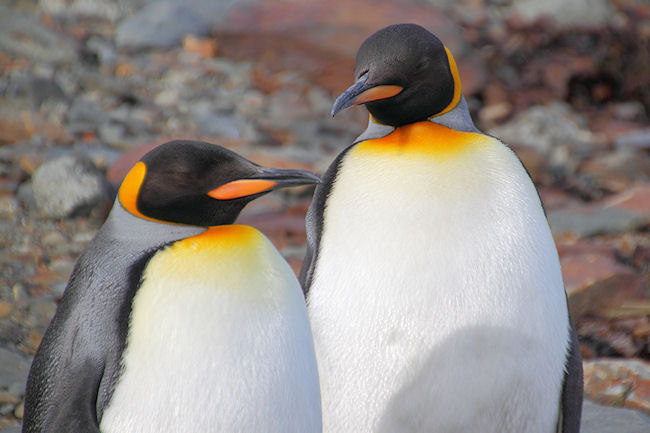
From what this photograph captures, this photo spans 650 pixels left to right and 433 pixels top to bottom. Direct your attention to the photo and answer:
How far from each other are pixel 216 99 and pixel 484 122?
2.66m

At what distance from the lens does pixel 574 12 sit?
9812 mm

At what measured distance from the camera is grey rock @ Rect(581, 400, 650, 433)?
2791 mm

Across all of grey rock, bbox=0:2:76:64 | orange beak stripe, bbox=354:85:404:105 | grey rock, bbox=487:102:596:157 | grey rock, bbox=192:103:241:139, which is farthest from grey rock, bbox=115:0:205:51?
orange beak stripe, bbox=354:85:404:105

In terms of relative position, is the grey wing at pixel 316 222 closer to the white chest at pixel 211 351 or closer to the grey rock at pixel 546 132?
the white chest at pixel 211 351

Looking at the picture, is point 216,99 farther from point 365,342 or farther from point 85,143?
point 365,342

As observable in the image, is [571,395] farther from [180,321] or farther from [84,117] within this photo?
[84,117]

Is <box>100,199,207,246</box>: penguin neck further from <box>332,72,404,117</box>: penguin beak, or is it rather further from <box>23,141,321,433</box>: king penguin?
<box>332,72,404,117</box>: penguin beak

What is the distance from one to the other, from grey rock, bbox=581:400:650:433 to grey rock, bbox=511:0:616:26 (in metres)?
7.54

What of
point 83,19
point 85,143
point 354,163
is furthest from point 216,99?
point 354,163

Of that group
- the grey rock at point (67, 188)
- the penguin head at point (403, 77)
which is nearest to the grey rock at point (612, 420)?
the penguin head at point (403, 77)

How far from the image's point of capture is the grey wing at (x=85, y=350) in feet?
5.76

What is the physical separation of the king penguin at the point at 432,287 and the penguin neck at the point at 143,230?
Answer: 22.4 inches

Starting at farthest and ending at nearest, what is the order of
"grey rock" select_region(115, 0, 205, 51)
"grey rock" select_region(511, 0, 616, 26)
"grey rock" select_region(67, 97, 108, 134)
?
"grey rock" select_region(511, 0, 616, 26) → "grey rock" select_region(115, 0, 205, 51) → "grey rock" select_region(67, 97, 108, 134)

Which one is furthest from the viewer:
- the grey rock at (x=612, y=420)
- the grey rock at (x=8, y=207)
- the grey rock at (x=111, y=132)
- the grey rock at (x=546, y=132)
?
the grey rock at (x=546, y=132)
